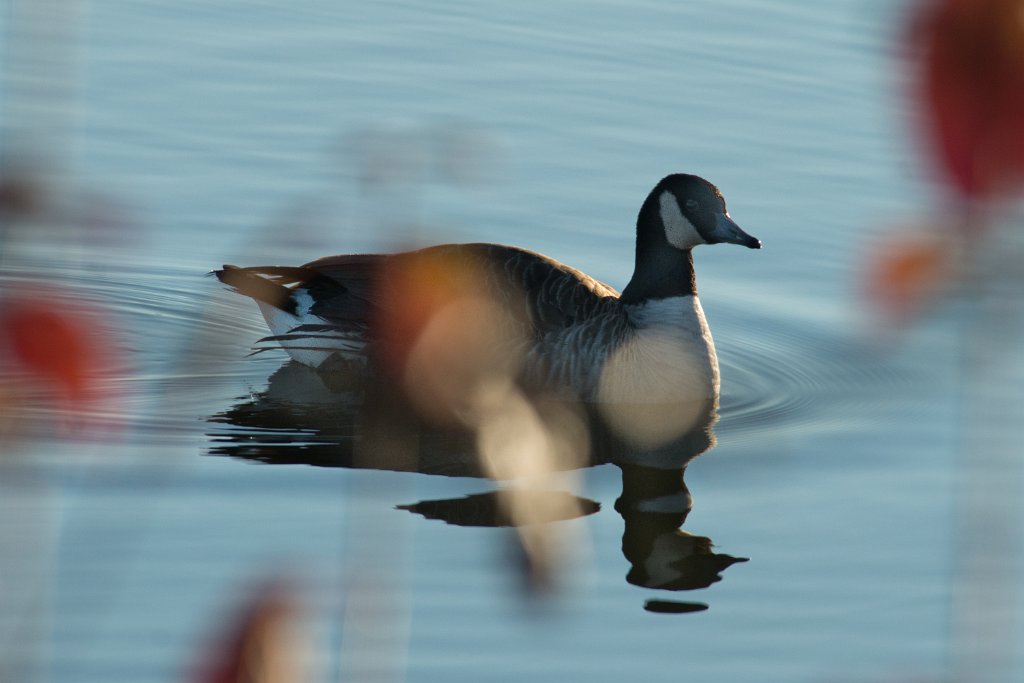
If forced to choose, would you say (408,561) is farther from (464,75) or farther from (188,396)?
(464,75)

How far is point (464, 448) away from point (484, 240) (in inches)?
122

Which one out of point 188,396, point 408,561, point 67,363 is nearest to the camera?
point 67,363

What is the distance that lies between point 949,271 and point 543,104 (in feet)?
39.1

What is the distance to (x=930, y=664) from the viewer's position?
5.90 m

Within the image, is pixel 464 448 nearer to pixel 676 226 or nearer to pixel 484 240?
pixel 676 226

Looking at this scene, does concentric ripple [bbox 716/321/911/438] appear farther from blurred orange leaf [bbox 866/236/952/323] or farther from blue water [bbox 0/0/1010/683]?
blurred orange leaf [bbox 866/236/952/323]

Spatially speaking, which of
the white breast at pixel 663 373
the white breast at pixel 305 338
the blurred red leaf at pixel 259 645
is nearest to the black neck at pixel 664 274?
the white breast at pixel 663 373

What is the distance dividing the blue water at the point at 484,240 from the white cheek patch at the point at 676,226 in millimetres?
877

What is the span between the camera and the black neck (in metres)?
9.73

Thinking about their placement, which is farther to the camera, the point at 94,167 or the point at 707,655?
the point at 94,167

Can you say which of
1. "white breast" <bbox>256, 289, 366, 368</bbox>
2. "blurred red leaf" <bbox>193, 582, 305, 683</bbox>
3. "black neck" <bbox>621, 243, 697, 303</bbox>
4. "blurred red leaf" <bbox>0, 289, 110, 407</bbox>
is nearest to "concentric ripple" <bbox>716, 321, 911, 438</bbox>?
"black neck" <bbox>621, 243, 697, 303</bbox>

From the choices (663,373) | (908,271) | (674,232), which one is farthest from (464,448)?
(908,271)

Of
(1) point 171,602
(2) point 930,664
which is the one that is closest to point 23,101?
(1) point 171,602

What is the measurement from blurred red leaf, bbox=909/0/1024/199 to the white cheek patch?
27.3ft
